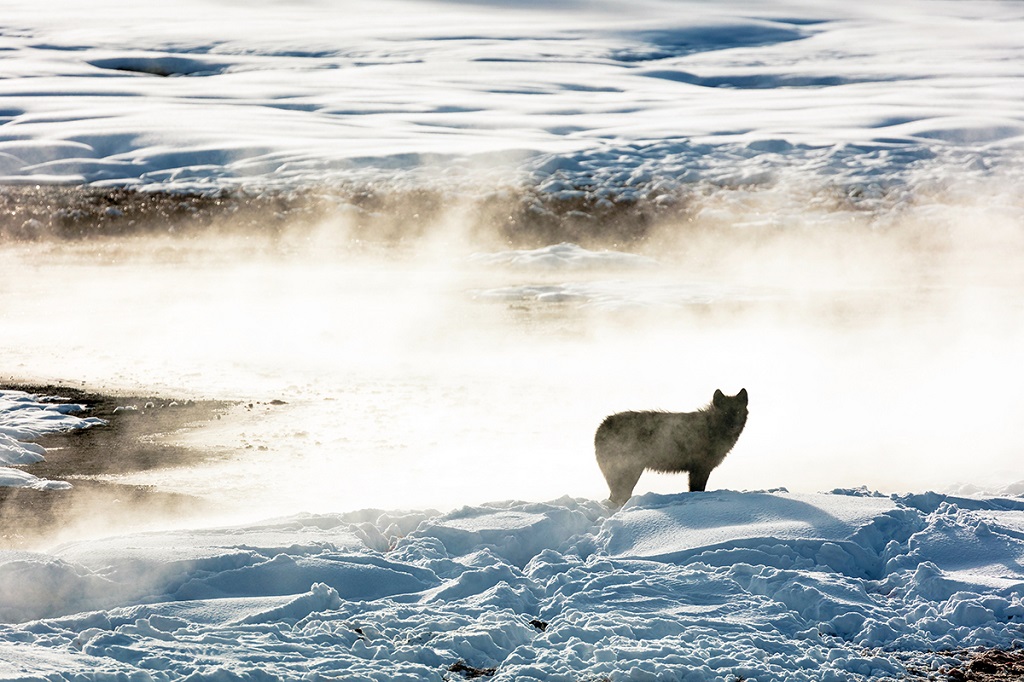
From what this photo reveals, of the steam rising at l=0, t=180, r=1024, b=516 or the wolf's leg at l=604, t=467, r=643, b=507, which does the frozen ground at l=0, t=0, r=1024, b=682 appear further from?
the wolf's leg at l=604, t=467, r=643, b=507

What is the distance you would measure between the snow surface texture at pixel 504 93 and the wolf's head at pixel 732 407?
17.6 metres

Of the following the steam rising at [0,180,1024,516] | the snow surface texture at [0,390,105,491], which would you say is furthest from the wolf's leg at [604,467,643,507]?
the snow surface texture at [0,390,105,491]

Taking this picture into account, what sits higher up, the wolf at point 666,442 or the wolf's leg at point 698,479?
the wolf at point 666,442

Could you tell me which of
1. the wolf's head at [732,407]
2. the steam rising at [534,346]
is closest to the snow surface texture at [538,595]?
the wolf's head at [732,407]

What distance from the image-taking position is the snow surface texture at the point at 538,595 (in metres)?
5.39

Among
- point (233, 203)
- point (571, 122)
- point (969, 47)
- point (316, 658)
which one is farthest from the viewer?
point (969, 47)

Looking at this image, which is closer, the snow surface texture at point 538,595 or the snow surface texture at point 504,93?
the snow surface texture at point 538,595

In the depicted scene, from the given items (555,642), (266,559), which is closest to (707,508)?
(555,642)

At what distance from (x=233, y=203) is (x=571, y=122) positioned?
12.8 meters

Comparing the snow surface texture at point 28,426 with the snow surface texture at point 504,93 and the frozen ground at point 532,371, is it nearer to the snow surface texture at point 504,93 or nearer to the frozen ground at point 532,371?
the frozen ground at point 532,371

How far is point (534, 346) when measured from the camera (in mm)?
14414

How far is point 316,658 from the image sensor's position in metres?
5.39

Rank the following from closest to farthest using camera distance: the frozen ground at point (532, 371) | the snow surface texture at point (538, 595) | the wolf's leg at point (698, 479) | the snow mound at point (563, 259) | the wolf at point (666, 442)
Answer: the snow surface texture at point (538, 595) → the frozen ground at point (532, 371) → the wolf at point (666, 442) → the wolf's leg at point (698, 479) → the snow mound at point (563, 259)

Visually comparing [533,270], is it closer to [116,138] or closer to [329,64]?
[116,138]
